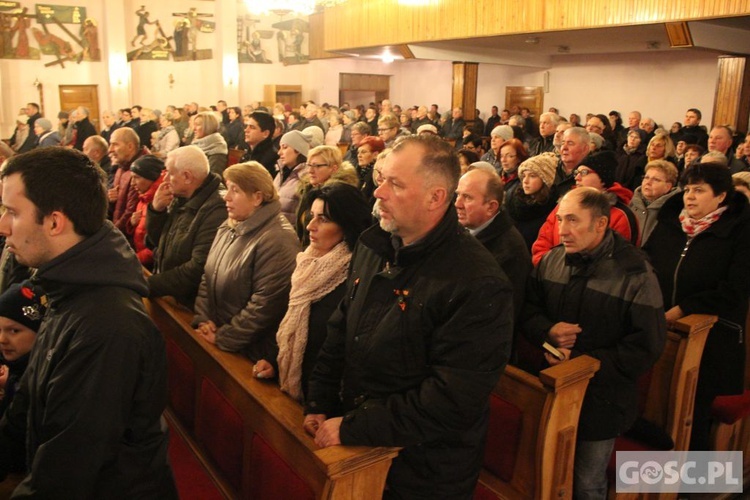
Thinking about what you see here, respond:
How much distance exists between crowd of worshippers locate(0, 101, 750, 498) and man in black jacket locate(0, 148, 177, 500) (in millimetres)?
572

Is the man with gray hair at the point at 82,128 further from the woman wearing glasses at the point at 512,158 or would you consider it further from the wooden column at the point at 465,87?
the woman wearing glasses at the point at 512,158

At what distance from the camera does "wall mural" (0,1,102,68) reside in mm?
16344

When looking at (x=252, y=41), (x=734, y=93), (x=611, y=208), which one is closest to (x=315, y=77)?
(x=252, y=41)

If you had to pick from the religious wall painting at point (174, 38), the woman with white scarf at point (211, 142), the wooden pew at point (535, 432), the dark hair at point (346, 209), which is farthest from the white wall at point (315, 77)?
the dark hair at point (346, 209)

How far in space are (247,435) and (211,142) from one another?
13.1 ft

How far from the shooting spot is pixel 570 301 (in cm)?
270

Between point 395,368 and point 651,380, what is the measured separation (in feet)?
5.74

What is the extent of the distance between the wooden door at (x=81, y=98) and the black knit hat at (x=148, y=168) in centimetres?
1455

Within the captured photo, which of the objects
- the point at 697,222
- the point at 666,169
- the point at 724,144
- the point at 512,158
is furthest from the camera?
the point at 724,144

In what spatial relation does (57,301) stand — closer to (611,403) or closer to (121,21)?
(611,403)

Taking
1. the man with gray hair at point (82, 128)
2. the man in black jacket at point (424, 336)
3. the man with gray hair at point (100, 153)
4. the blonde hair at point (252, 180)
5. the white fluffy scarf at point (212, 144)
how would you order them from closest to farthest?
the man in black jacket at point (424, 336) < the blonde hair at point (252, 180) < the white fluffy scarf at point (212, 144) < the man with gray hair at point (100, 153) < the man with gray hair at point (82, 128)

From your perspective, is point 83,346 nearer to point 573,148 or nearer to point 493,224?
point 493,224

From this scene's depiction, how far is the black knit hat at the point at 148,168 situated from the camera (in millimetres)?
4445

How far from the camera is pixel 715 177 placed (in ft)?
10.2
